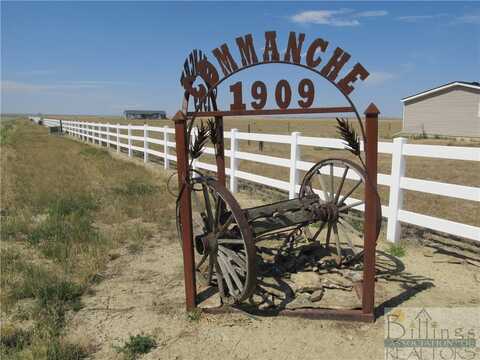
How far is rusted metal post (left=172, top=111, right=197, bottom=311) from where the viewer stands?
3449 mm

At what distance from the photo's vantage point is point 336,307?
11.7ft

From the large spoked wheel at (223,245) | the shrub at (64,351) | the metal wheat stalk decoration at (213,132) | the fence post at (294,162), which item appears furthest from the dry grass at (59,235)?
the fence post at (294,162)

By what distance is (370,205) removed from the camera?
3.25 meters

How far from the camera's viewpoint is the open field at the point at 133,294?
304 centimetres

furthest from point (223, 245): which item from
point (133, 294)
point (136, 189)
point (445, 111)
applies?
point (445, 111)

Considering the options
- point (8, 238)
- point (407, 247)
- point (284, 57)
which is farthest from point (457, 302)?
point (8, 238)

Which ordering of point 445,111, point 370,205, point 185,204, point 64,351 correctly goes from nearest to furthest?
point 64,351 < point 370,205 < point 185,204 < point 445,111

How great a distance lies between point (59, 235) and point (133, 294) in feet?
7.13

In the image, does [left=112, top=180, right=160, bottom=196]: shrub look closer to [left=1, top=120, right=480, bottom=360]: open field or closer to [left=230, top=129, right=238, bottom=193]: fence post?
[left=1, top=120, right=480, bottom=360]: open field

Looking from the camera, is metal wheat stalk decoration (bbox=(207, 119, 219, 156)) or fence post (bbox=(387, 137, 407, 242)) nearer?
metal wheat stalk decoration (bbox=(207, 119, 219, 156))

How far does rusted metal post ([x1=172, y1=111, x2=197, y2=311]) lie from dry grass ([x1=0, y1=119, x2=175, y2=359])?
1.03m

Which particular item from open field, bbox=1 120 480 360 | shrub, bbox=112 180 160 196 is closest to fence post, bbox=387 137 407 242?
open field, bbox=1 120 480 360

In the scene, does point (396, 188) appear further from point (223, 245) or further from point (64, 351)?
point (64, 351)

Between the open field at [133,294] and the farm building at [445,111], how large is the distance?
2341 centimetres
